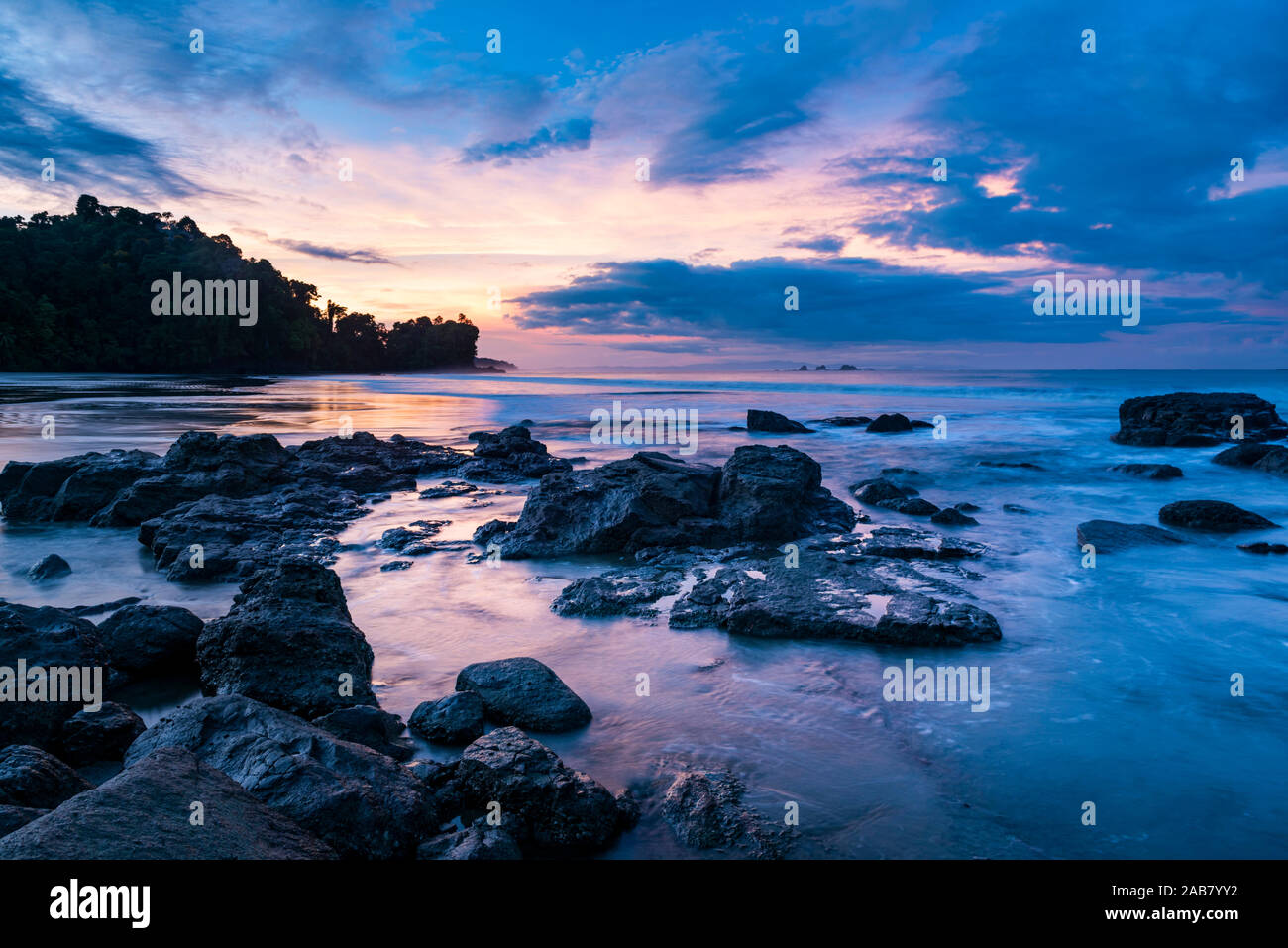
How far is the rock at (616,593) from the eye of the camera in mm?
6875

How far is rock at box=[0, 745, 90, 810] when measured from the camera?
3.11 metres

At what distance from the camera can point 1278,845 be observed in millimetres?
3650

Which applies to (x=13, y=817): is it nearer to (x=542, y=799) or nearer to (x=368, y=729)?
(x=368, y=729)

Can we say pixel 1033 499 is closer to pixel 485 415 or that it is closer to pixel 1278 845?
pixel 1278 845

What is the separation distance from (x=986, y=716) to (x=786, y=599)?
205 centimetres

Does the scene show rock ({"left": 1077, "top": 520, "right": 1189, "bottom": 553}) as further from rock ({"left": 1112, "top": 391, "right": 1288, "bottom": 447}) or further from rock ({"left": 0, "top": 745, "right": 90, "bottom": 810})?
rock ({"left": 1112, "top": 391, "right": 1288, "bottom": 447})

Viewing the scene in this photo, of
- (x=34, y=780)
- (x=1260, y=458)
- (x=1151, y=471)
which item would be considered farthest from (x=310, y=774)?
(x=1260, y=458)

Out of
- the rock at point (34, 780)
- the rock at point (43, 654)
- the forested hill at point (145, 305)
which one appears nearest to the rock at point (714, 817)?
the rock at point (34, 780)

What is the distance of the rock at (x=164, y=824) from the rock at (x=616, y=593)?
407 centimetres

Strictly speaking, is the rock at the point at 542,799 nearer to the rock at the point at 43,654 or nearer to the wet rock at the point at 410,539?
the rock at the point at 43,654

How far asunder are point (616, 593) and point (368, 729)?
326cm

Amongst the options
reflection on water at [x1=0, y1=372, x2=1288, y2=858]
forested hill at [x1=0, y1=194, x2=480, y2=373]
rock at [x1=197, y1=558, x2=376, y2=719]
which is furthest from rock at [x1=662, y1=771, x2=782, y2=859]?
forested hill at [x1=0, y1=194, x2=480, y2=373]

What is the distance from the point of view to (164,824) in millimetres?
2566
